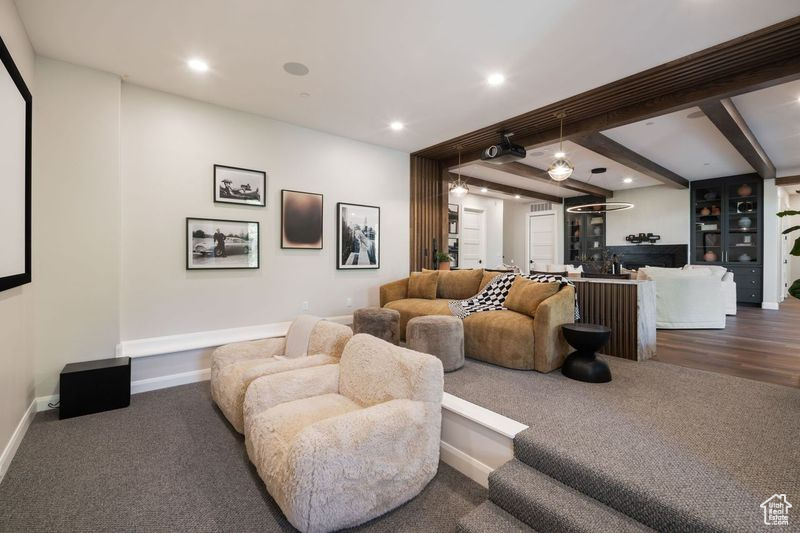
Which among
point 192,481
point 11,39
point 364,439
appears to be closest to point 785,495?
point 364,439

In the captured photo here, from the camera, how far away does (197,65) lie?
10.4 ft

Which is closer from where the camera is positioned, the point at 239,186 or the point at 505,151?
the point at 239,186

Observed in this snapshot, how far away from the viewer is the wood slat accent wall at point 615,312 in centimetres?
360

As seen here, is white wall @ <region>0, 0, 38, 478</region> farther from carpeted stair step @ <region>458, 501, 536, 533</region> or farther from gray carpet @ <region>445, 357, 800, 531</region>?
gray carpet @ <region>445, 357, 800, 531</region>

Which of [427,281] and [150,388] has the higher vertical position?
[427,281]

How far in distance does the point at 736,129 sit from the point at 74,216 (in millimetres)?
7301

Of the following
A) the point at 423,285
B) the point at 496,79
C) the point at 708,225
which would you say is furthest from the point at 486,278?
the point at 708,225

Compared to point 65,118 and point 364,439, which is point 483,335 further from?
point 65,118

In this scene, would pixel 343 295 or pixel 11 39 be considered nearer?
pixel 11 39

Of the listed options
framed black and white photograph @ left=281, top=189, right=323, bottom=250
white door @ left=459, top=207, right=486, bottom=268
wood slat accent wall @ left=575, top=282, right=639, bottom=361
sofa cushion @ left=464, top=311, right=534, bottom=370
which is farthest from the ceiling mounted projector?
white door @ left=459, top=207, right=486, bottom=268

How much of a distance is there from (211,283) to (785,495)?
175 inches

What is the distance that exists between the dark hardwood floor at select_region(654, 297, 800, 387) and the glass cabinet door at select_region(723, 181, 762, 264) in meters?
2.23

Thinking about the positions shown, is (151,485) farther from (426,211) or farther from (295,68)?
(426,211)

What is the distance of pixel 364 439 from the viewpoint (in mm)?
1661
